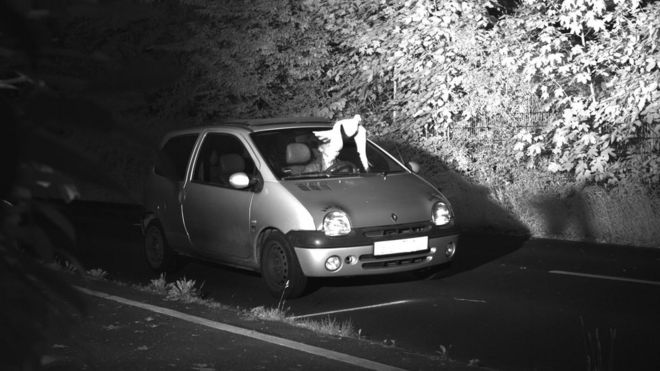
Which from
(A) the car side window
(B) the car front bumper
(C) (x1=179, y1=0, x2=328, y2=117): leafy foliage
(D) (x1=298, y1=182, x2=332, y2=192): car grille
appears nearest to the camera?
(B) the car front bumper

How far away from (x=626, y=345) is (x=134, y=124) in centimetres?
682

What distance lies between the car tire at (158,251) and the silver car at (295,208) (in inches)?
0.7

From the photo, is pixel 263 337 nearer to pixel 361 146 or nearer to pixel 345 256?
pixel 345 256

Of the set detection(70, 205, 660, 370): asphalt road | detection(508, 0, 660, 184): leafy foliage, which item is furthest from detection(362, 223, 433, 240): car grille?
detection(508, 0, 660, 184): leafy foliage

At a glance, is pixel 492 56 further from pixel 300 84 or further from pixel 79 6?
pixel 79 6

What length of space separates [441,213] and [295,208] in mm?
1359

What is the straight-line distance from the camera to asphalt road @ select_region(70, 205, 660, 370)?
298 inches

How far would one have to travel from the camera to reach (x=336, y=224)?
9914mm

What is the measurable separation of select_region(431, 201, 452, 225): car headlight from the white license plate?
267 millimetres

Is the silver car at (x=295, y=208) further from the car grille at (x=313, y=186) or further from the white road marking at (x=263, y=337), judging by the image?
the white road marking at (x=263, y=337)

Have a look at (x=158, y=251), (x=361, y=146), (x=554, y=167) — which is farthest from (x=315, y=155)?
(x=554, y=167)

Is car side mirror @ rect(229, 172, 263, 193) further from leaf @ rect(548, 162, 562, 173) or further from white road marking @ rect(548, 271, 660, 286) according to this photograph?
leaf @ rect(548, 162, 562, 173)

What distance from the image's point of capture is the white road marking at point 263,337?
239 inches

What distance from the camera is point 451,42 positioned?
62.5ft
